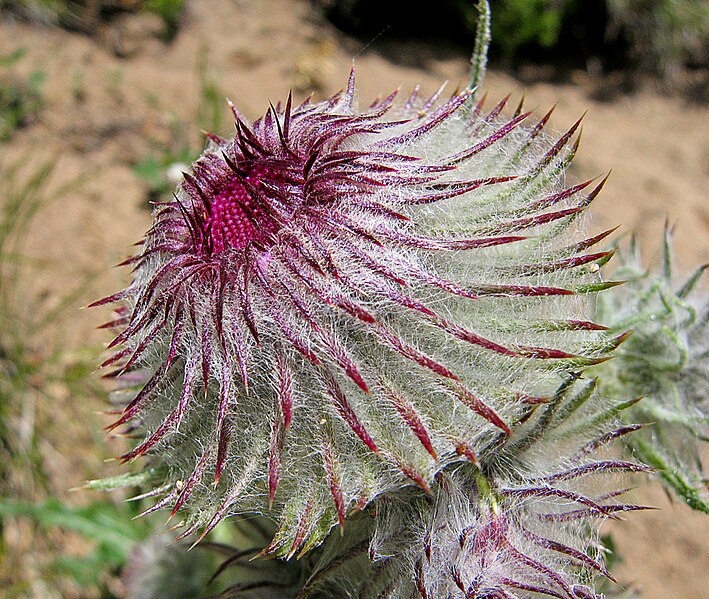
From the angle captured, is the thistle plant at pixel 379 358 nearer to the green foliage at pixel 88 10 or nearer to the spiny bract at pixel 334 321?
the spiny bract at pixel 334 321

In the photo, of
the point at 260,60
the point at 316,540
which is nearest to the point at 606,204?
the point at 260,60

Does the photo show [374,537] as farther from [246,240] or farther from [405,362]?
[246,240]

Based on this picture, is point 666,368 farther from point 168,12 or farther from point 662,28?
point 662,28

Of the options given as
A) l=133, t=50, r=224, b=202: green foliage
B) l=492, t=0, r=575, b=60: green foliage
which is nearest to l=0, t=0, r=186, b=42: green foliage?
l=133, t=50, r=224, b=202: green foliage

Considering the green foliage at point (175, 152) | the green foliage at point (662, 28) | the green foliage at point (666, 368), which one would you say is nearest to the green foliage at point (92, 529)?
the green foliage at point (666, 368)

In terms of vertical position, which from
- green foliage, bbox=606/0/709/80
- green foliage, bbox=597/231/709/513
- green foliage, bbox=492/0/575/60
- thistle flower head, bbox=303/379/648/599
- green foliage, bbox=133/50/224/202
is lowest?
thistle flower head, bbox=303/379/648/599

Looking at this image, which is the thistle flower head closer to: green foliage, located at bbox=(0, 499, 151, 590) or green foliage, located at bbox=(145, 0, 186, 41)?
green foliage, located at bbox=(0, 499, 151, 590)
